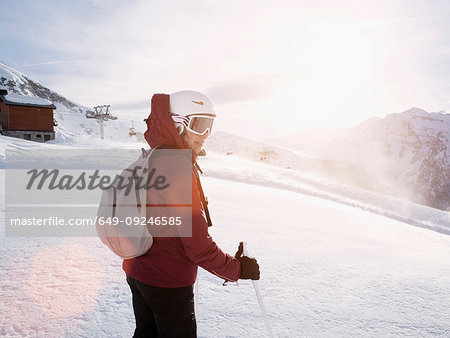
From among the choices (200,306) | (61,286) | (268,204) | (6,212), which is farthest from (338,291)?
(6,212)

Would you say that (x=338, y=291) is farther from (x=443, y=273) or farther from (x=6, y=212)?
(x=6, y=212)

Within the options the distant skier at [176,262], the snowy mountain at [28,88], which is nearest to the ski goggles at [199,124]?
the distant skier at [176,262]

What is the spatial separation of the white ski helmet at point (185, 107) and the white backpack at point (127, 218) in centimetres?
40

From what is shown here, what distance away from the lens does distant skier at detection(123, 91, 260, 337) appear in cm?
179

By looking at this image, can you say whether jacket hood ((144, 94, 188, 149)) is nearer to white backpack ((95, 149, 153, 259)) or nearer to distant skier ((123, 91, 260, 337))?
distant skier ((123, 91, 260, 337))

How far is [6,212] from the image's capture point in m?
5.68

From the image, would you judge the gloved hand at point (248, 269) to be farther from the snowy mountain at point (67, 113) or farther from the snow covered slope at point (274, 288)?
the snowy mountain at point (67, 113)

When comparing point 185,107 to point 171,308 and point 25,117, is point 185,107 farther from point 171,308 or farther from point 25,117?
point 25,117

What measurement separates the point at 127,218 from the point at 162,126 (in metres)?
0.65

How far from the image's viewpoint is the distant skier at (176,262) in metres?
1.79

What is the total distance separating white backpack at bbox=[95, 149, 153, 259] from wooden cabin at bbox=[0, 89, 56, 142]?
36.2 meters

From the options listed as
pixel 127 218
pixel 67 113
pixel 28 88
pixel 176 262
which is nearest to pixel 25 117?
pixel 127 218

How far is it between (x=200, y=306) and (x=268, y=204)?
6.17 metres

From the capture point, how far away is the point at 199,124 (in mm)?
2098
